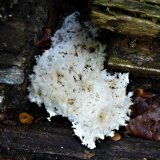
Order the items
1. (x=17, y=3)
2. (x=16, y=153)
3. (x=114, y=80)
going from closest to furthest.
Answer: (x=17, y=3), (x=16, y=153), (x=114, y=80)

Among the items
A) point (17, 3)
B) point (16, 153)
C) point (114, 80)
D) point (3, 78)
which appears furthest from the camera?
point (114, 80)

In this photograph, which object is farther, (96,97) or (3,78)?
(96,97)

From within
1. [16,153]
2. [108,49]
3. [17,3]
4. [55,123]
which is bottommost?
[16,153]

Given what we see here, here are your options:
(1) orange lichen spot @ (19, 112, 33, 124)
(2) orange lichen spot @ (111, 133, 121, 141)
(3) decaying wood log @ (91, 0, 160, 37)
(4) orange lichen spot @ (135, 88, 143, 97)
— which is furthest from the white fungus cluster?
(3) decaying wood log @ (91, 0, 160, 37)

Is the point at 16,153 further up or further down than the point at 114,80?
further down

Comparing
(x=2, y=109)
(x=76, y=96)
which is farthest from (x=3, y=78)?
(x=76, y=96)

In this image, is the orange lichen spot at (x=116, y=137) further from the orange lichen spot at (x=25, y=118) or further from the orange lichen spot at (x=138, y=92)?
the orange lichen spot at (x=25, y=118)

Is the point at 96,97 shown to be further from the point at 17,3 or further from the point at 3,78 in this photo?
the point at 17,3

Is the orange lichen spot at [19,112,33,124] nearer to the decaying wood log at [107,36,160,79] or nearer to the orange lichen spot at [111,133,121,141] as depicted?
the orange lichen spot at [111,133,121,141]
